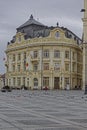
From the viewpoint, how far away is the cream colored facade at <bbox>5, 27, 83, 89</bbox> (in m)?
102

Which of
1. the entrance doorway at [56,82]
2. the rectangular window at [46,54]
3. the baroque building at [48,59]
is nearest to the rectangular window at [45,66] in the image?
the baroque building at [48,59]

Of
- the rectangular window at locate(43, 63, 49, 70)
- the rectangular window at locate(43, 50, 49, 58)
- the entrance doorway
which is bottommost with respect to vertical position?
the entrance doorway

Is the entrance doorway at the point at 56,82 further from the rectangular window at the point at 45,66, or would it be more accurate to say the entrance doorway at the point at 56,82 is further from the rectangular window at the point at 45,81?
the rectangular window at the point at 45,66

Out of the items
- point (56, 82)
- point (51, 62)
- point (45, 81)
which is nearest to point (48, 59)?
point (51, 62)

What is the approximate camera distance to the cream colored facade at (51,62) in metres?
102

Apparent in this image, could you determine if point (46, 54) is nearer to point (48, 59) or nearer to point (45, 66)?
point (48, 59)

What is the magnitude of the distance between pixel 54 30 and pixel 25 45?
384 inches

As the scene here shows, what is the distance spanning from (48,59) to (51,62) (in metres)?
1.17

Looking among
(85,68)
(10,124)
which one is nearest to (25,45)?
(85,68)

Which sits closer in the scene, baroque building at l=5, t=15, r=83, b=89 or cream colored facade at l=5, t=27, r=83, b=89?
cream colored facade at l=5, t=27, r=83, b=89

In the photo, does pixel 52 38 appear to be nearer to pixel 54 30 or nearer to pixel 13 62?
pixel 54 30

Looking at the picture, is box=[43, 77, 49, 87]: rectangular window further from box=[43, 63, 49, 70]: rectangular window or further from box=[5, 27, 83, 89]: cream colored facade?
box=[43, 63, 49, 70]: rectangular window

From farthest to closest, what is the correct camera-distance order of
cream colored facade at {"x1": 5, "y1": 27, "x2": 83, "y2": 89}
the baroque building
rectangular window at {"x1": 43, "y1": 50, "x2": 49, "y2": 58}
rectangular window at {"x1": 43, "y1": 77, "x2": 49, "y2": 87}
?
rectangular window at {"x1": 43, "y1": 50, "x2": 49, "y2": 58}, rectangular window at {"x1": 43, "y1": 77, "x2": 49, "y2": 87}, the baroque building, cream colored facade at {"x1": 5, "y1": 27, "x2": 83, "y2": 89}

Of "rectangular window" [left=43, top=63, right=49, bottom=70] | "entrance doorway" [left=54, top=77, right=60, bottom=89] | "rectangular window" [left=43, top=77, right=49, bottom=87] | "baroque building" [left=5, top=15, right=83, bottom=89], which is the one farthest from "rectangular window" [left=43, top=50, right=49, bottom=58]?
"entrance doorway" [left=54, top=77, right=60, bottom=89]
